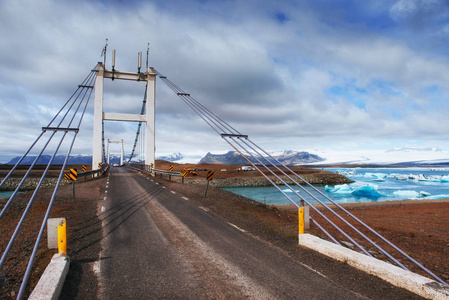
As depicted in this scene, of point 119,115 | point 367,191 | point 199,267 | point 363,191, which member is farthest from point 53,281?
point 363,191

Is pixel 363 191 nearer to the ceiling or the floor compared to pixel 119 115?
nearer to the floor

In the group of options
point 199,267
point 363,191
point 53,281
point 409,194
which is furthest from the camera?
point 363,191

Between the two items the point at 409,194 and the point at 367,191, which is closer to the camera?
the point at 409,194

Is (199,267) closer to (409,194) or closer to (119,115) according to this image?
(119,115)

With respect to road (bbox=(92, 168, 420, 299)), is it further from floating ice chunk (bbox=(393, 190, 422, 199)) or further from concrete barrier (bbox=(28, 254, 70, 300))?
floating ice chunk (bbox=(393, 190, 422, 199))

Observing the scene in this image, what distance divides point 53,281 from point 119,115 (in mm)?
35256

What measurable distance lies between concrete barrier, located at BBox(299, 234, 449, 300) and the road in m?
0.99

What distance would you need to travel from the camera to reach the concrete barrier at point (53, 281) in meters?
4.50

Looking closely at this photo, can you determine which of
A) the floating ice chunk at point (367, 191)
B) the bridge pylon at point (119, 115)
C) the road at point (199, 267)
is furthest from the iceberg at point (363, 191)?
the road at point (199, 267)

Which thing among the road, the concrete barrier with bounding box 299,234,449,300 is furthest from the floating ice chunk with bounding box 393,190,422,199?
the concrete barrier with bounding box 299,234,449,300

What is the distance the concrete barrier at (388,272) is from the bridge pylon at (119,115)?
3403 cm

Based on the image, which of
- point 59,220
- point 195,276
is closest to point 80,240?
point 59,220

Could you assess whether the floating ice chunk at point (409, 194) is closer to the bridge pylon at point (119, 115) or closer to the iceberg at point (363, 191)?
the iceberg at point (363, 191)

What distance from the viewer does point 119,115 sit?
1481 inches
